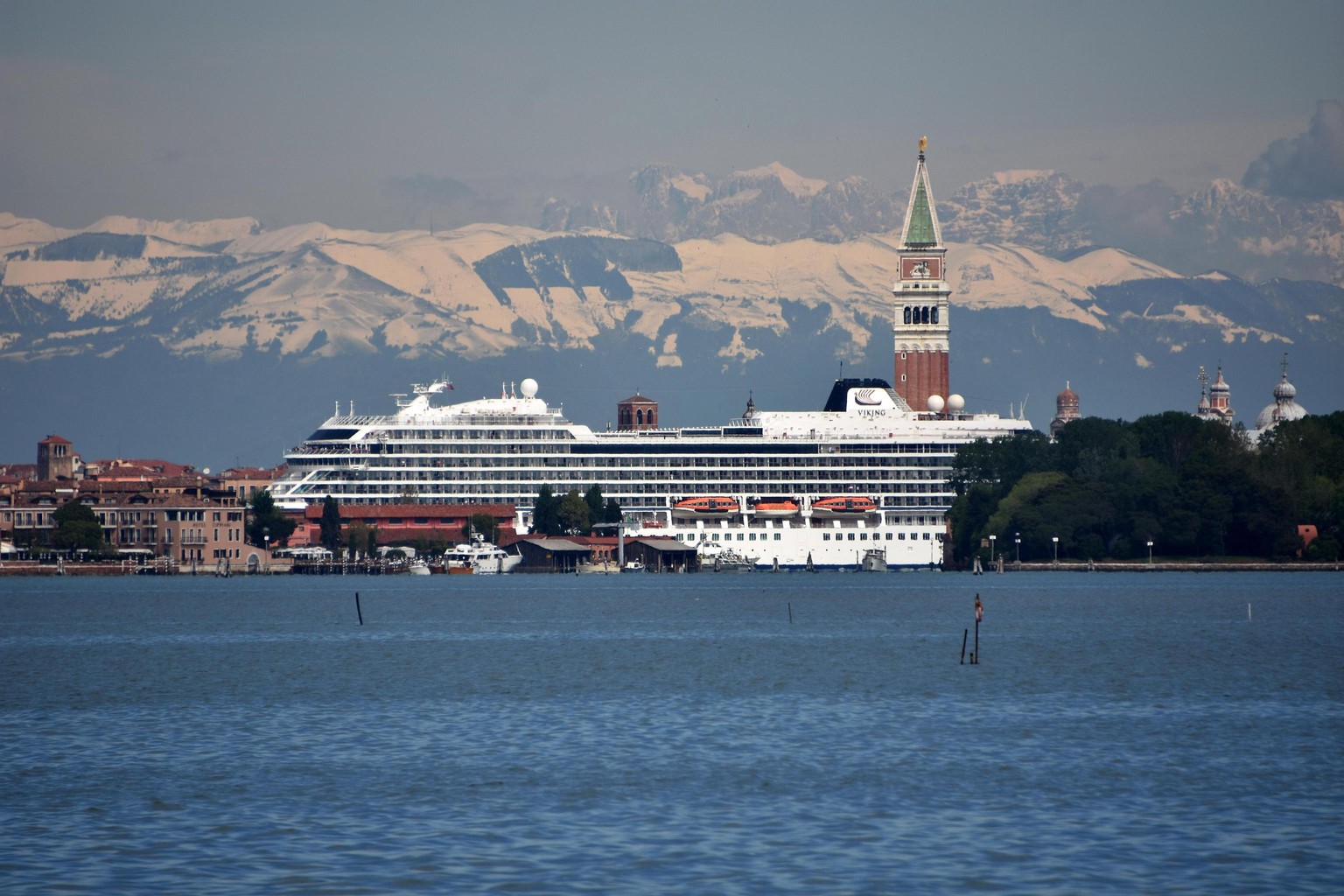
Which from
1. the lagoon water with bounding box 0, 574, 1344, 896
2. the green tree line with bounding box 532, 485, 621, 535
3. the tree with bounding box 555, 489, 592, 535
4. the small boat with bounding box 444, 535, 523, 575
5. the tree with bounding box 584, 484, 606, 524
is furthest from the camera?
the tree with bounding box 584, 484, 606, 524

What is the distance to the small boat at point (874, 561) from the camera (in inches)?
7643

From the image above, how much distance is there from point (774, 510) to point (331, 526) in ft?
135

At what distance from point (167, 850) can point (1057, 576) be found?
135 m

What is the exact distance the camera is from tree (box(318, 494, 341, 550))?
186 meters

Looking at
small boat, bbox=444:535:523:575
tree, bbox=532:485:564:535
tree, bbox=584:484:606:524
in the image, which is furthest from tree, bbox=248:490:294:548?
tree, bbox=584:484:606:524

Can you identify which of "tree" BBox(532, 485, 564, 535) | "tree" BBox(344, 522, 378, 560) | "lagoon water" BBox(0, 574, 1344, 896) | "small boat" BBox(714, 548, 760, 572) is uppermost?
"tree" BBox(532, 485, 564, 535)

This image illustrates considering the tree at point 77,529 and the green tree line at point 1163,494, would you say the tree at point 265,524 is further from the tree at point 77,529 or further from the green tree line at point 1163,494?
the green tree line at point 1163,494

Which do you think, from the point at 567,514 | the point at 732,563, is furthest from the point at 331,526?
the point at 732,563

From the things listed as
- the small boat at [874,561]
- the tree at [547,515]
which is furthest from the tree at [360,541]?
the small boat at [874,561]

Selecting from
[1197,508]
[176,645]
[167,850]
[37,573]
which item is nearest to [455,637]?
[176,645]

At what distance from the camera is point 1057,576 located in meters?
160

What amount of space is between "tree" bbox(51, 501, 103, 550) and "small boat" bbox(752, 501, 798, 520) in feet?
197

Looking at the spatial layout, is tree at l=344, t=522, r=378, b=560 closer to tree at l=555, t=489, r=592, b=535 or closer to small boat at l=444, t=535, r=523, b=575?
small boat at l=444, t=535, r=523, b=575

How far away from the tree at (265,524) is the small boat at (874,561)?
174 feet
